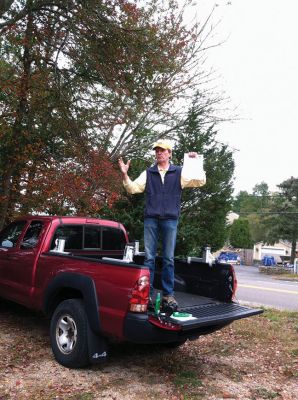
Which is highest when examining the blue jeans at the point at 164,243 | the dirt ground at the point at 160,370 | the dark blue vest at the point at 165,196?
the dark blue vest at the point at 165,196

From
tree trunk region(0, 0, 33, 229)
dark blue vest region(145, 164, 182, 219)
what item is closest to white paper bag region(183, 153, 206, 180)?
dark blue vest region(145, 164, 182, 219)

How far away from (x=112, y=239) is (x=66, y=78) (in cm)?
471

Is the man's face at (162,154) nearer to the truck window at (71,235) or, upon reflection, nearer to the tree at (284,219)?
the truck window at (71,235)

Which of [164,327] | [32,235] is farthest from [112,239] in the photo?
[164,327]

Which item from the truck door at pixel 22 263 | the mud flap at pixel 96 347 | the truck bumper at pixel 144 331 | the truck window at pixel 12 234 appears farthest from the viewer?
the truck window at pixel 12 234

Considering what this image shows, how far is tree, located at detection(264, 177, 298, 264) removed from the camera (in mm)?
42406

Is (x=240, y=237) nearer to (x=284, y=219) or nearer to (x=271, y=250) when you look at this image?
(x=271, y=250)

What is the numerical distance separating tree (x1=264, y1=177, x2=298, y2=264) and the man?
3879cm

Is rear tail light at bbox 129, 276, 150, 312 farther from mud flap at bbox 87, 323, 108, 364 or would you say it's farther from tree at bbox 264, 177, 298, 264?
tree at bbox 264, 177, 298, 264

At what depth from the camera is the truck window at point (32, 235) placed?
19.0 feet

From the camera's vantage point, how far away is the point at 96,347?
14.4ft

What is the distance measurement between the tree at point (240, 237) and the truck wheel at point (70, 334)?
214 feet

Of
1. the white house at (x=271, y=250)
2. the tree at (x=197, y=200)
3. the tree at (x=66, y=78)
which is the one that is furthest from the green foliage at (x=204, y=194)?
the white house at (x=271, y=250)

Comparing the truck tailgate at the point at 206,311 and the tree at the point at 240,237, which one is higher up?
the tree at the point at 240,237
